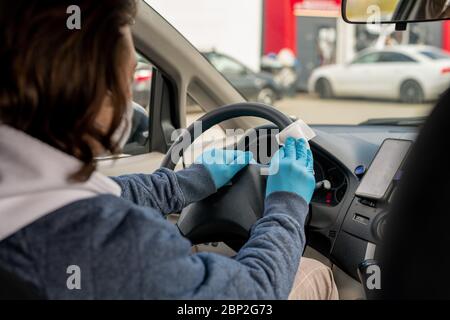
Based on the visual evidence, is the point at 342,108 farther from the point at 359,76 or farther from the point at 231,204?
the point at 231,204

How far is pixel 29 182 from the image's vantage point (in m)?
1.02

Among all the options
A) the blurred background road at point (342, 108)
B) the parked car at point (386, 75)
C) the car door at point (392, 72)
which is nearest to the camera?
the blurred background road at point (342, 108)

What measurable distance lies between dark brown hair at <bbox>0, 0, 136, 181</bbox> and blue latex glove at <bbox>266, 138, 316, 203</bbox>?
479 millimetres

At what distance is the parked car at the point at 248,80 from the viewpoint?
31.1ft

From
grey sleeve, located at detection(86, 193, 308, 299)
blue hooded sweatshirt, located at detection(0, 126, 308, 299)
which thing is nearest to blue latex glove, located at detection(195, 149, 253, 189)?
grey sleeve, located at detection(86, 193, 308, 299)

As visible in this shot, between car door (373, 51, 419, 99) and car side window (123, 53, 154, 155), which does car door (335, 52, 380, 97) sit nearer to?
car door (373, 51, 419, 99)

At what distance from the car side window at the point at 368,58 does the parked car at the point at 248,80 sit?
3.01 meters

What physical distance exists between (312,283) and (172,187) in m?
0.47

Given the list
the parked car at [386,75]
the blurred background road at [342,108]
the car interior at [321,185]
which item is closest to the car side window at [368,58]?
the parked car at [386,75]

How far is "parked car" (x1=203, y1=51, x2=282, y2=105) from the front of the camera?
9492 mm

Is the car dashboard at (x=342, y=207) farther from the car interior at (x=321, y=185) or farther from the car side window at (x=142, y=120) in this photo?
the car side window at (x=142, y=120)

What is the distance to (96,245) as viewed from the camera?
102cm

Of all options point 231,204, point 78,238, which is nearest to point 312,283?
point 231,204
